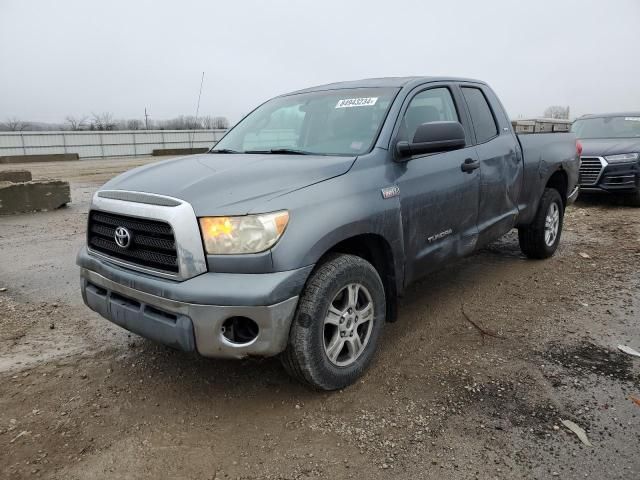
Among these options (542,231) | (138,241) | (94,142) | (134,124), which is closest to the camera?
(138,241)

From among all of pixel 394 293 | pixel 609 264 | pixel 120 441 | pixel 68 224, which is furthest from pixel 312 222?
pixel 68 224

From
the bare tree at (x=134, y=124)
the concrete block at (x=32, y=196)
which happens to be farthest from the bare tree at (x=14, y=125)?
the concrete block at (x=32, y=196)

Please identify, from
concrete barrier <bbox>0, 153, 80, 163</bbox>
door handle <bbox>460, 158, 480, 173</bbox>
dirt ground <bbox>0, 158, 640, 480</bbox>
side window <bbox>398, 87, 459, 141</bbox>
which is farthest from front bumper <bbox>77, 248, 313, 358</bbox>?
concrete barrier <bbox>0, 153, 80, 163</bbox>

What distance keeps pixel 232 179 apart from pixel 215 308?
0.74 meters

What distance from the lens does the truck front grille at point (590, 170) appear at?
29.7ft

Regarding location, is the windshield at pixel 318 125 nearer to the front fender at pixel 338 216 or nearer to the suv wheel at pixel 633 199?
the front fender at pixel 338 216

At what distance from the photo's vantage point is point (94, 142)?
35438mm

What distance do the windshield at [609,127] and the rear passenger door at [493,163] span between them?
6.67m

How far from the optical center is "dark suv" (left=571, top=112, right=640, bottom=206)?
8.83 metres

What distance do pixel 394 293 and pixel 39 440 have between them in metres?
2.18

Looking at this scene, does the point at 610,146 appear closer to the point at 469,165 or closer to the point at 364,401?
the point at 469,165

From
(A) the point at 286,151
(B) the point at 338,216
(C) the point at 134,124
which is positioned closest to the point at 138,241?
(B) the point at 338,216

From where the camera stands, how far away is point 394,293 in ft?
10.7

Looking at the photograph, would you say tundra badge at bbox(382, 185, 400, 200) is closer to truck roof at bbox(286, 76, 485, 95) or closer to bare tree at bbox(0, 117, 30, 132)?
truck roof at bbox(286, 76, 485, 95)
